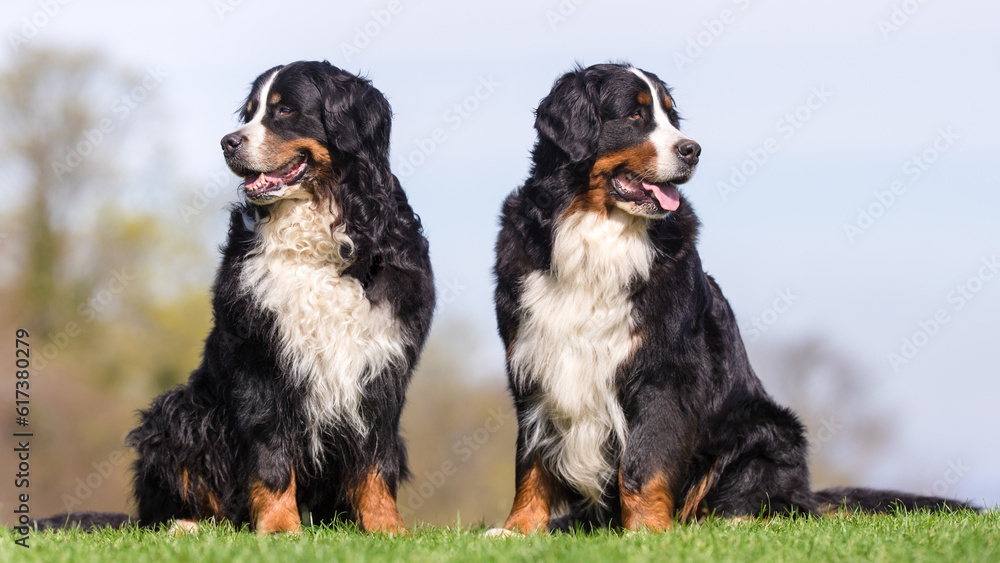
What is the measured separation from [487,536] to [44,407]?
14498mm

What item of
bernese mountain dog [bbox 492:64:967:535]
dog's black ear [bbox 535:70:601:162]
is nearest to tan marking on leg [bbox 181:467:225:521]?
bernese mountain dog [bbox 492:64:967:535]

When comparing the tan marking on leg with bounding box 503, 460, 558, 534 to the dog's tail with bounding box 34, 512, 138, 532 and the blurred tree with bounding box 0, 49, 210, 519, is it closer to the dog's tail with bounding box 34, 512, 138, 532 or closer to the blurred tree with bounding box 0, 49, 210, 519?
the dog's tail with bounding box 34, 512, 138, 532

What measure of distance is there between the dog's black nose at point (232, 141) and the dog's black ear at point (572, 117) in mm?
1616

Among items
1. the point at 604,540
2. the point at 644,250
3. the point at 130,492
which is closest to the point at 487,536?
the point at 604,540

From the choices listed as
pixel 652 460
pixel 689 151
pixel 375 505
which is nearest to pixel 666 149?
pixel 689 151

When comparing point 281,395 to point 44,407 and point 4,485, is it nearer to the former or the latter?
point 4,485

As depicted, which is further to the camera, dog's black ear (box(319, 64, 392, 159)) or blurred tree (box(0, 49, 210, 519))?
blurred tree (box(0, 49, 210, 519))

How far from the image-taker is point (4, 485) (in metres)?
13.5

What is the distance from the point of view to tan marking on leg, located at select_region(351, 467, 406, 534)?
4.82 meters

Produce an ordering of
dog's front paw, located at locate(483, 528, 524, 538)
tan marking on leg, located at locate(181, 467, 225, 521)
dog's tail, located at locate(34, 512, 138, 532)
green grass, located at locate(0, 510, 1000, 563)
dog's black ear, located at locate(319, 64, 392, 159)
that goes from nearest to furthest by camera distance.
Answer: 1. green grass, located at locate(0, 510, 1000, 563)
2. dog's front paw, located at locate(483, 528, 524, 538)
3. dog's black ear, located at locate(319, 64, 392, 159)
4. tan marking on leg, located at locate(181, 467, 225, 521)
5. dog's tail, located at locate(34, 512, 138, 532)

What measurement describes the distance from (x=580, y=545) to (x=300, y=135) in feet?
8.59

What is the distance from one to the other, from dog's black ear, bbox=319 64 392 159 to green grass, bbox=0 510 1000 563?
207cm

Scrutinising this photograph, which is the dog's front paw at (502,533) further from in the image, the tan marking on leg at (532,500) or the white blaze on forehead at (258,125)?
the white blaze on forehead at (258,125)

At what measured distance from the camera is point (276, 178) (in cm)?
488
